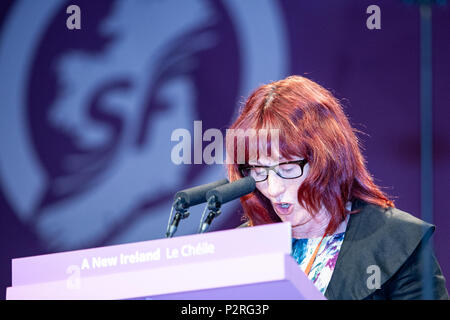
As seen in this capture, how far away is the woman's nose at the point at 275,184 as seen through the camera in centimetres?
232

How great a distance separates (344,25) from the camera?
322cm

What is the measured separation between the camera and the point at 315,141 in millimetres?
2320

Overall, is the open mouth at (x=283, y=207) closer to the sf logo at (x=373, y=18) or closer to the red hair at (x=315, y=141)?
the red hair at (x=315, y=141)

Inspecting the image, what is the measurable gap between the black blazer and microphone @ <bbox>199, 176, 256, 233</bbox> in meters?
0.59

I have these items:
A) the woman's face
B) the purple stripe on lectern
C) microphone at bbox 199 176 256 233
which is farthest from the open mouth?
the purple stripe on lectern

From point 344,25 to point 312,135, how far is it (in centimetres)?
108

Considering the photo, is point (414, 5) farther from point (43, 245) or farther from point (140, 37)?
point (43, 245)

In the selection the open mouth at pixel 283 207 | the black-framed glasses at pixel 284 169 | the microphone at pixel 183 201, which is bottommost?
the open mouth at pixel 283 207

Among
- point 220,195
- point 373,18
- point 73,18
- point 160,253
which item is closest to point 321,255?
point 220,195

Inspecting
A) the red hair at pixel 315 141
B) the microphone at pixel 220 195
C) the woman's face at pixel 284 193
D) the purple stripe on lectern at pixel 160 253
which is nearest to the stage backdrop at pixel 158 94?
the red hair at pixel 315 141

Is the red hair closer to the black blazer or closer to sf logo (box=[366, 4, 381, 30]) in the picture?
the black blazer

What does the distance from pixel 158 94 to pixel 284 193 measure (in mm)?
1263

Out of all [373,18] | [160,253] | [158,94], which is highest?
[373,18]

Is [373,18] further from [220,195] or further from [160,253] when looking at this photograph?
[160,253]
